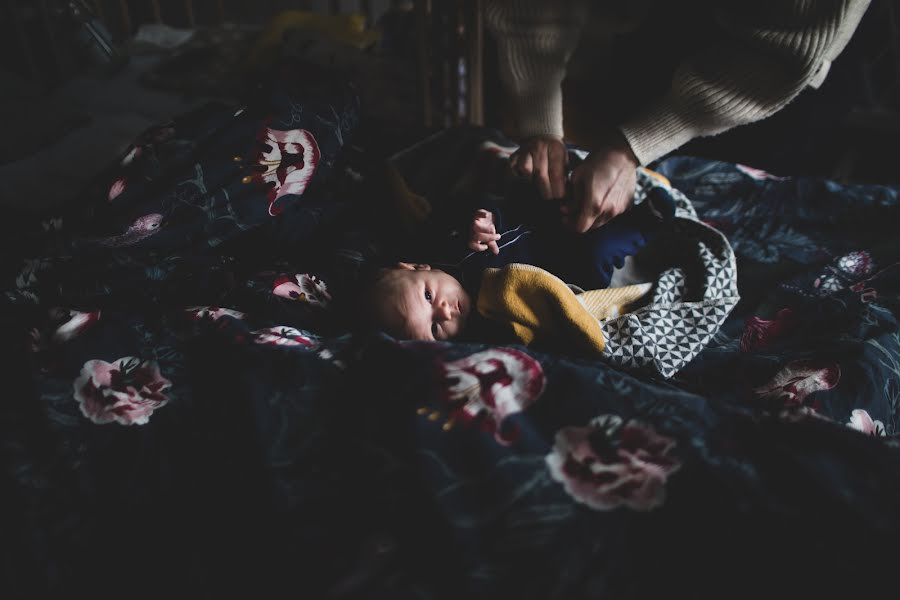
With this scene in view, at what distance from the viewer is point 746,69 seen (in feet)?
3.05

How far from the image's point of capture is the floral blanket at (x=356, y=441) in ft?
1.72

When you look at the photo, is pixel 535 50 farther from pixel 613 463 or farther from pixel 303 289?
pixel 613 463

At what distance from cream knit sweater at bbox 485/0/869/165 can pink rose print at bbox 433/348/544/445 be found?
0.52 meters

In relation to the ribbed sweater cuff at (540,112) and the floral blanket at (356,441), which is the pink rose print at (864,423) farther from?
the ribbed sweater cuff at (540,112)

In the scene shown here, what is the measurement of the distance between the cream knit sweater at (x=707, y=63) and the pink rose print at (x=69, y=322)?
0.85 meters

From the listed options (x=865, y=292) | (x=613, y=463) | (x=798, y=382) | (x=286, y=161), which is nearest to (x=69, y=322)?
(x=286, y=161)

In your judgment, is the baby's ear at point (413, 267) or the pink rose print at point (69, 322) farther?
the baby's ear at point (413, 267)

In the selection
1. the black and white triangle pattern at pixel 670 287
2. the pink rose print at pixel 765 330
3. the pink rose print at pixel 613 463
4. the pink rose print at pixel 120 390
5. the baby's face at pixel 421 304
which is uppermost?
the pink rose print at pixel 120 390

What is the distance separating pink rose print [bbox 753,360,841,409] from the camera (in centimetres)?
77

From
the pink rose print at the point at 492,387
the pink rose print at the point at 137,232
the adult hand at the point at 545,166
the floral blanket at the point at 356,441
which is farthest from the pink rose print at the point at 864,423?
the pink rose print at the point at 137,232

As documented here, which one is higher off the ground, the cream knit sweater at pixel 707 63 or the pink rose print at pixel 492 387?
the cream knit sweater at pixel 707 63

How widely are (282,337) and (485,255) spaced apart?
15.7 inches

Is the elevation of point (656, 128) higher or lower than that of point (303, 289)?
higher

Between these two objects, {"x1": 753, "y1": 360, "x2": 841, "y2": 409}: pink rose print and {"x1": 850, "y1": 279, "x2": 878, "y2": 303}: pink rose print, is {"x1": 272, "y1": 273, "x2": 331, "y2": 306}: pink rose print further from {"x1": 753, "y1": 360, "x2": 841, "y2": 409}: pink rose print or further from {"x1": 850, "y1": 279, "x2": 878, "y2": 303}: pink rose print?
{"x1": 850, "y1": 279, "x2": 878, "y2": 303}: pink rose print
